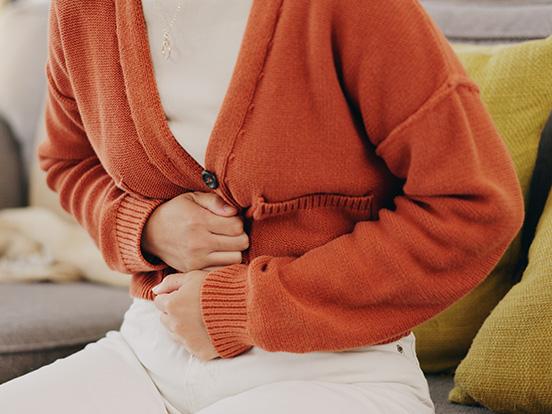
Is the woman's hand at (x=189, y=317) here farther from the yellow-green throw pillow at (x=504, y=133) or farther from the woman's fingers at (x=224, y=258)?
the yellow-green throw pillow at (x=504, y=133)

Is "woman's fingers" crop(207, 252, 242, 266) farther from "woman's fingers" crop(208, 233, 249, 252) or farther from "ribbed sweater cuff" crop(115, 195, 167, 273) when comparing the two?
"ribbed sweater cuff" crop(115, 195, 167, 273)

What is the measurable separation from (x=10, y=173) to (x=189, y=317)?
1.25 meters

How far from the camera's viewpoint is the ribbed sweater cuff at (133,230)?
911 millimetres

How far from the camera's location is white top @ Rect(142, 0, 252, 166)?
81cm

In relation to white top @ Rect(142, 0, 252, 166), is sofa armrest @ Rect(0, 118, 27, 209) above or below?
below

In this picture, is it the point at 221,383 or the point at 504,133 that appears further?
the point at 504,133

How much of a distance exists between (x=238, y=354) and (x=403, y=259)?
0.70 feet

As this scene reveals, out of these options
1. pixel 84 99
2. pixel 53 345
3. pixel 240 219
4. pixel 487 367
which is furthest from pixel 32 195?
pixel 487 367

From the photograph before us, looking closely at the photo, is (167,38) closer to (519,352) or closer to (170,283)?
(170,283)

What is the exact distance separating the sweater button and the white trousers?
185 millimetres

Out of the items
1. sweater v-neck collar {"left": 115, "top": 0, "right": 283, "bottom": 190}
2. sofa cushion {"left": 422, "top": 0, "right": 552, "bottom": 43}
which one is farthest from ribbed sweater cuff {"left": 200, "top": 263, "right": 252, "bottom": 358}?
sofa cushion {"left": 422, "top": 0, "right": 552, "bottom": 43}

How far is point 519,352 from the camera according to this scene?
0.91 metres

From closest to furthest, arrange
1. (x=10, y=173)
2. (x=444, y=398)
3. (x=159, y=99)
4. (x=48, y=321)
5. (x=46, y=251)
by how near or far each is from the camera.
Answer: (x=159, y=99) < (x=444, y=398) < (x=48, y=321) < (x=46, y=251) < (x=10, y=173)

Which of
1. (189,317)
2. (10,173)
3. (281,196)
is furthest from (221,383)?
(10,173)
